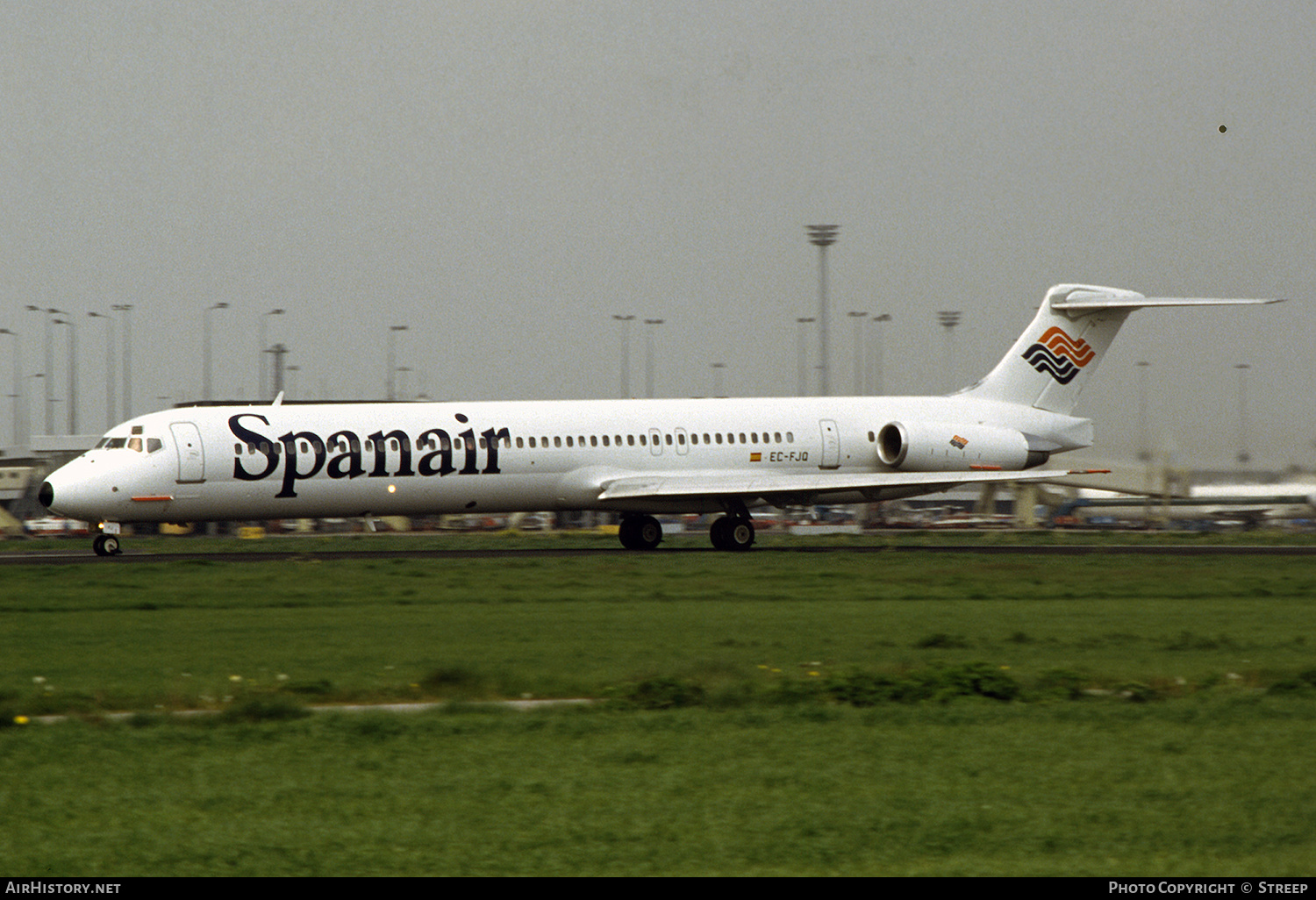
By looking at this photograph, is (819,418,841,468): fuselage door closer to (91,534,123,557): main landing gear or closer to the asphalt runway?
the asphalt runway

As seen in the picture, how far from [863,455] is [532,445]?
29.2 feet

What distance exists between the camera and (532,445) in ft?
117

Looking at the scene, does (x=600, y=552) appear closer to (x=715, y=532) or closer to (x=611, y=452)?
(x=611, y=452)

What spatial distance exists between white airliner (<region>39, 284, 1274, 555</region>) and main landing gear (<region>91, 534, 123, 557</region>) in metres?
0.03

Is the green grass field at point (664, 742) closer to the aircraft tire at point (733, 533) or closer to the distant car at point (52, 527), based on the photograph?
the aircraft tire at point (733, 533)

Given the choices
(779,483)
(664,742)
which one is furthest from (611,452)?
(664,742)

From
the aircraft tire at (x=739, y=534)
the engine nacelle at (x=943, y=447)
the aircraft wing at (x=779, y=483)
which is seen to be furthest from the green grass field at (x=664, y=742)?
the engine nacelle at (x=943, y=447)

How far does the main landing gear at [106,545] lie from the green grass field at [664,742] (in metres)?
11.9

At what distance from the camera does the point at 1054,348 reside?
42250 millimetres

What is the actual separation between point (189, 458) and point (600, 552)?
30.9ft

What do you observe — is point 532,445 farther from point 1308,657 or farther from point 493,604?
point 1308,657

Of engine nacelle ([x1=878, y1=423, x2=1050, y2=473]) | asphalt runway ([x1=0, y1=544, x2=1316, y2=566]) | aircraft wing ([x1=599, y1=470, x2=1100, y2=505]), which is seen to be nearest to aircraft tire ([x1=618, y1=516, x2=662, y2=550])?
asphalt runway ([x1=0, y1=544, x2=1316, y2=566])

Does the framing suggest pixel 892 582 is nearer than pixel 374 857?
No
